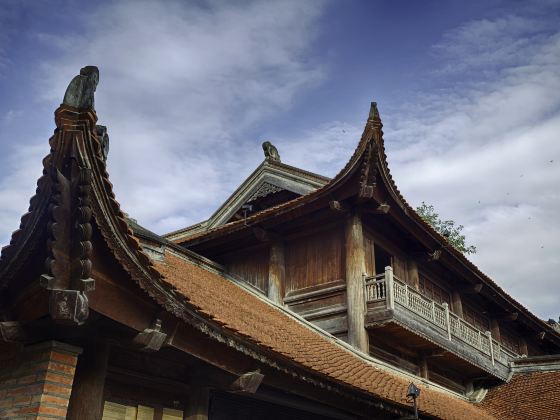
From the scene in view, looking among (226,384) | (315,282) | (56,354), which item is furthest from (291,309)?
(56,354)

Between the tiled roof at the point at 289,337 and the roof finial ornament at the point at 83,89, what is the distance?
9.66ft

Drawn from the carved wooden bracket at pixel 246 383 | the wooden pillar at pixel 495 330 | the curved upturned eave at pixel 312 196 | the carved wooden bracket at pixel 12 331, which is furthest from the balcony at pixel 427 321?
the carved wooden bracket at pixel 12 331

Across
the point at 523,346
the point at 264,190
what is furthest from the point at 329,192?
the point at 523,346

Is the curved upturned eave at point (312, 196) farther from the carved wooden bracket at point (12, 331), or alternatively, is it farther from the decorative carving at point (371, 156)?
the carved wooden bracket at point (12, 331)

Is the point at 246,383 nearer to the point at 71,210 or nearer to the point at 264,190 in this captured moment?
the point at 71,210

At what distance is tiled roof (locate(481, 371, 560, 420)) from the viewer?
13.1m

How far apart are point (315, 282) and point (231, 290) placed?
2380 mm

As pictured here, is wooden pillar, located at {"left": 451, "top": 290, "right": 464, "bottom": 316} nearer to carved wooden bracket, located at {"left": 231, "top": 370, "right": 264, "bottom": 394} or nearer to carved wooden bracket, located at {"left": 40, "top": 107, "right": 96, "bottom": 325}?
carved wooden bracket, located at {"left": 231, "top": 370, "right": 264, "bottom": 394}

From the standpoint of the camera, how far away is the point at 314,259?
13016 mm

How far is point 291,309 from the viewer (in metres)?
12.9

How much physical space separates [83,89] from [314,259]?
9021 mm

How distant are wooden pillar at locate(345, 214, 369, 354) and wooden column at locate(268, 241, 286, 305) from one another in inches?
67.5

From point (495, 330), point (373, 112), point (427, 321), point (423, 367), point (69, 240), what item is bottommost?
point (69, 240)

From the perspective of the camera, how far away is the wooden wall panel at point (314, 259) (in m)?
Answer: 12.7
